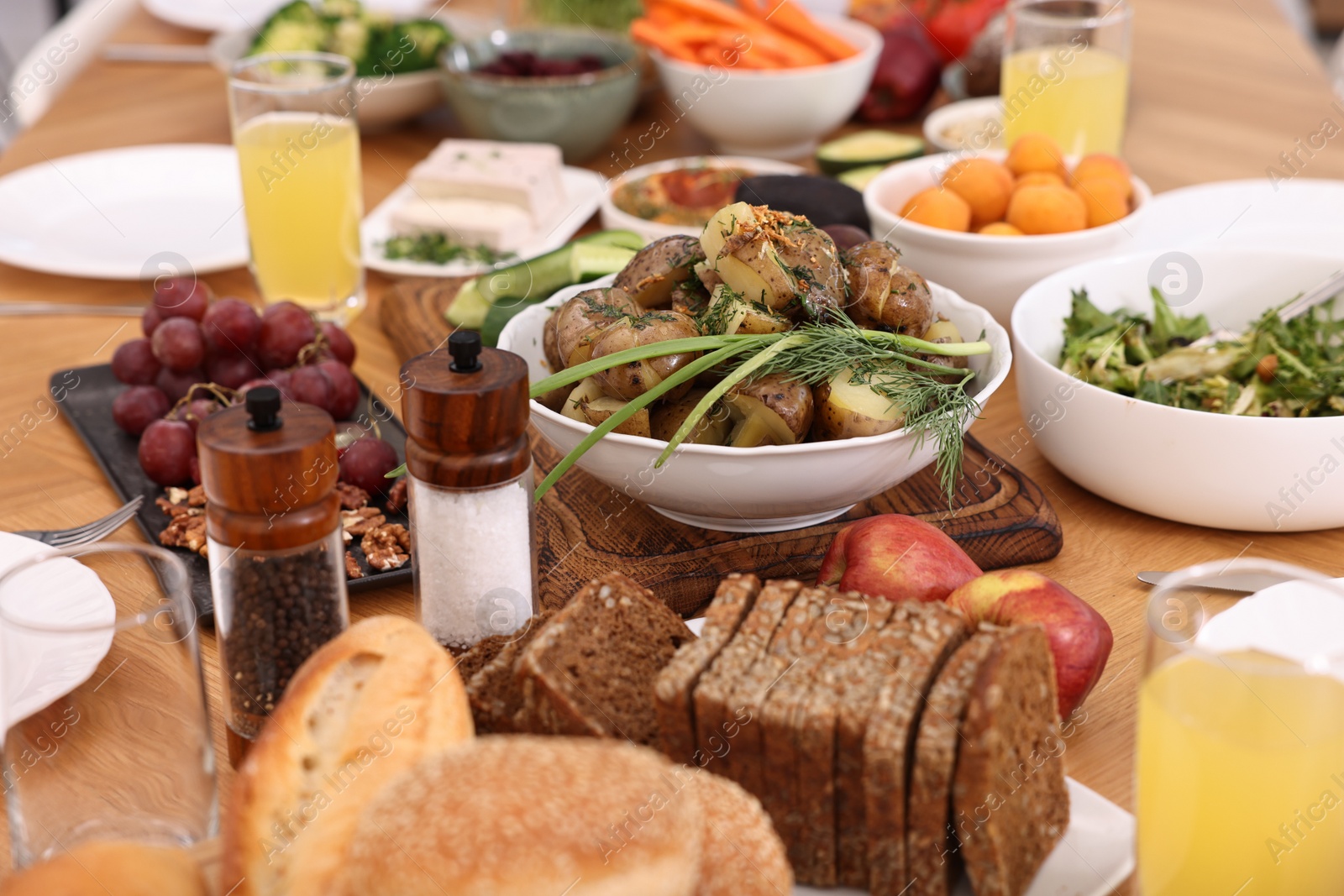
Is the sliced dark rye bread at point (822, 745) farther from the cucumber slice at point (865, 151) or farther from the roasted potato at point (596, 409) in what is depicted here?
the cucumber slice at point (865, 151)

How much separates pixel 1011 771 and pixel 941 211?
1105 mm

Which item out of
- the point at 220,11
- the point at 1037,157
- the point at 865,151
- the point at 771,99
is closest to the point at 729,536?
the point at 1037,157

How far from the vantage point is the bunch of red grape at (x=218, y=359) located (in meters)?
1.62

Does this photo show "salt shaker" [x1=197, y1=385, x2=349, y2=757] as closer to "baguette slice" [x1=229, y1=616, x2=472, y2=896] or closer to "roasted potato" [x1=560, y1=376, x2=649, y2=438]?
"baguette slice" [x1=229, y1=616, x2=472, y2=896]

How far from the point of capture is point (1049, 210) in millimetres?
1816

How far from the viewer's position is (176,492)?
148 cm

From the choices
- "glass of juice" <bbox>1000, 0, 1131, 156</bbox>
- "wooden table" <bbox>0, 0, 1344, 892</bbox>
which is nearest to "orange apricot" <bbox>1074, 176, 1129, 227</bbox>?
"wooden table" <bbox>0, 0, 1344, 892</bbox>

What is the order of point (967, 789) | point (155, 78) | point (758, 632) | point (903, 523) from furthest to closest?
1. point (155, 78)
2. point (903, 523)
3. point (758, 632)
4. point (967, 789)

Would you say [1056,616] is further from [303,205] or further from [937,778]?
[303,205]

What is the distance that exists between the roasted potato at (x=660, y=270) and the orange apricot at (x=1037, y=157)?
74 cm

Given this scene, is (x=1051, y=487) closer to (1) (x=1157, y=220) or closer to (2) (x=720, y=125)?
(1) (x=1157, y=220)

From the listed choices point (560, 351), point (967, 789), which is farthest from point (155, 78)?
point (967, 789)

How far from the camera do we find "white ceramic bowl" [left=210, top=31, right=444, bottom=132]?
2.62 m

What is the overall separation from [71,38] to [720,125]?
1.70 meters
